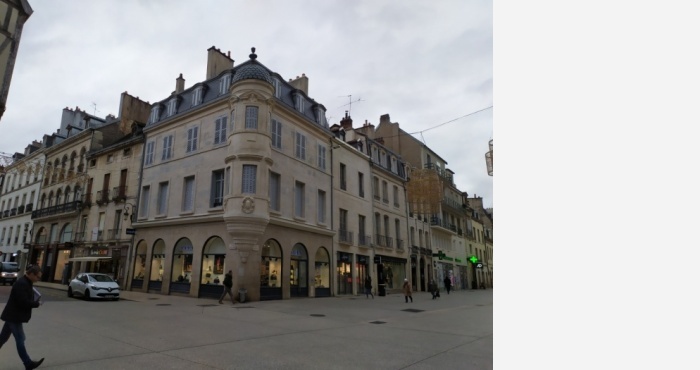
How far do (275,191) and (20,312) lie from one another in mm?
14473

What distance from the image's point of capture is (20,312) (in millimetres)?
5551

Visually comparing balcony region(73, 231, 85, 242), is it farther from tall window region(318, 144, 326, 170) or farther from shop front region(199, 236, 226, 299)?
tall window region(318, 144, 326, 170)

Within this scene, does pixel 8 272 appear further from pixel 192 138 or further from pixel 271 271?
pixel 271 271

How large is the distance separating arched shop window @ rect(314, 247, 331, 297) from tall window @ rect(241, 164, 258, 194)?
649cm

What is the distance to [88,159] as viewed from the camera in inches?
1129

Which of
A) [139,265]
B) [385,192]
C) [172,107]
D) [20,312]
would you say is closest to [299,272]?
[139,265]

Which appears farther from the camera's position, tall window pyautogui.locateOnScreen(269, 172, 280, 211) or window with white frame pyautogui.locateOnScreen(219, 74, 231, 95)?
window with white frame pyautogui.locateOnScreen(219, 74, 231, 95)

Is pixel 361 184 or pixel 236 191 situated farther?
pixel 361 184

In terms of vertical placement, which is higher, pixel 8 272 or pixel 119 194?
pixel 119 194

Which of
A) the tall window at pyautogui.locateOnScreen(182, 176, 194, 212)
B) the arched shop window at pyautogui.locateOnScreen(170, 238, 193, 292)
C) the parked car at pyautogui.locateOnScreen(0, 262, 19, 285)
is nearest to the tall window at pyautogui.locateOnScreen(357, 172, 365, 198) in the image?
the tall window at pyautogui.locateOnScreen(182, 176, 194, 212)

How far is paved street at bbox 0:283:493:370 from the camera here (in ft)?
20.2
